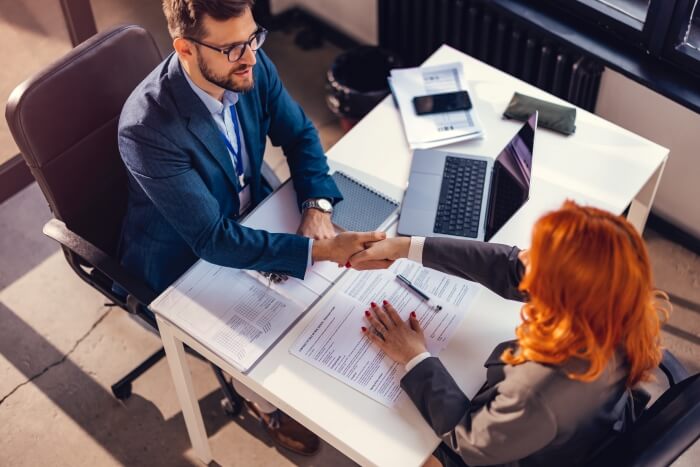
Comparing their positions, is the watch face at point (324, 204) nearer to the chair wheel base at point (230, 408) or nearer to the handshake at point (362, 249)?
the handshake at point (362, 249)

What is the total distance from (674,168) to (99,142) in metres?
2.06

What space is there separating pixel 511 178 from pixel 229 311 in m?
0.86

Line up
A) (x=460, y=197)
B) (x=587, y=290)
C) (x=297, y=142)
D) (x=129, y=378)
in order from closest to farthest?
(x=587, y=290), (x=460, y=197), (x=297, y=142), (x=129, y=378)

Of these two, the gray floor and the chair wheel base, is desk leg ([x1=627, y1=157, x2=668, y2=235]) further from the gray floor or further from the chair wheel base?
the chair wheel base

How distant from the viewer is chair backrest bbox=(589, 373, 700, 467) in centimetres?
160

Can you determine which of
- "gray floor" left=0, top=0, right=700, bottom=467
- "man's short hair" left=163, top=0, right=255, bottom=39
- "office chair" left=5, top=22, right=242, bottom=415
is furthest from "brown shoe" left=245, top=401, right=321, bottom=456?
→ "man's short hair" left=163, top=0, right=255, bottom=39

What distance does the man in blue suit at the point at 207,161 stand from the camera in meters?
1.96

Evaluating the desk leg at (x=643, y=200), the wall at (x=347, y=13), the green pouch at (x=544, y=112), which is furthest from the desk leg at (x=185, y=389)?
the wall at (x=347, y=13)

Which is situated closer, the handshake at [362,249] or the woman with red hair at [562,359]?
the woman with red hair at [562,359]

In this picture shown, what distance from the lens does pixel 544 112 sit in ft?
7.93

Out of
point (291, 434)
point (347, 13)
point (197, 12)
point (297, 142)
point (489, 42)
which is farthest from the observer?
point (347, 13)

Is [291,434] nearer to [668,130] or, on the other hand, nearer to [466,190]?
[466,190]

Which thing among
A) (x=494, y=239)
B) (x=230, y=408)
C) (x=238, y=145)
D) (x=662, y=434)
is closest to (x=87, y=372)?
(x=230, y=408)

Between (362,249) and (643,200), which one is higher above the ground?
(362,249)
